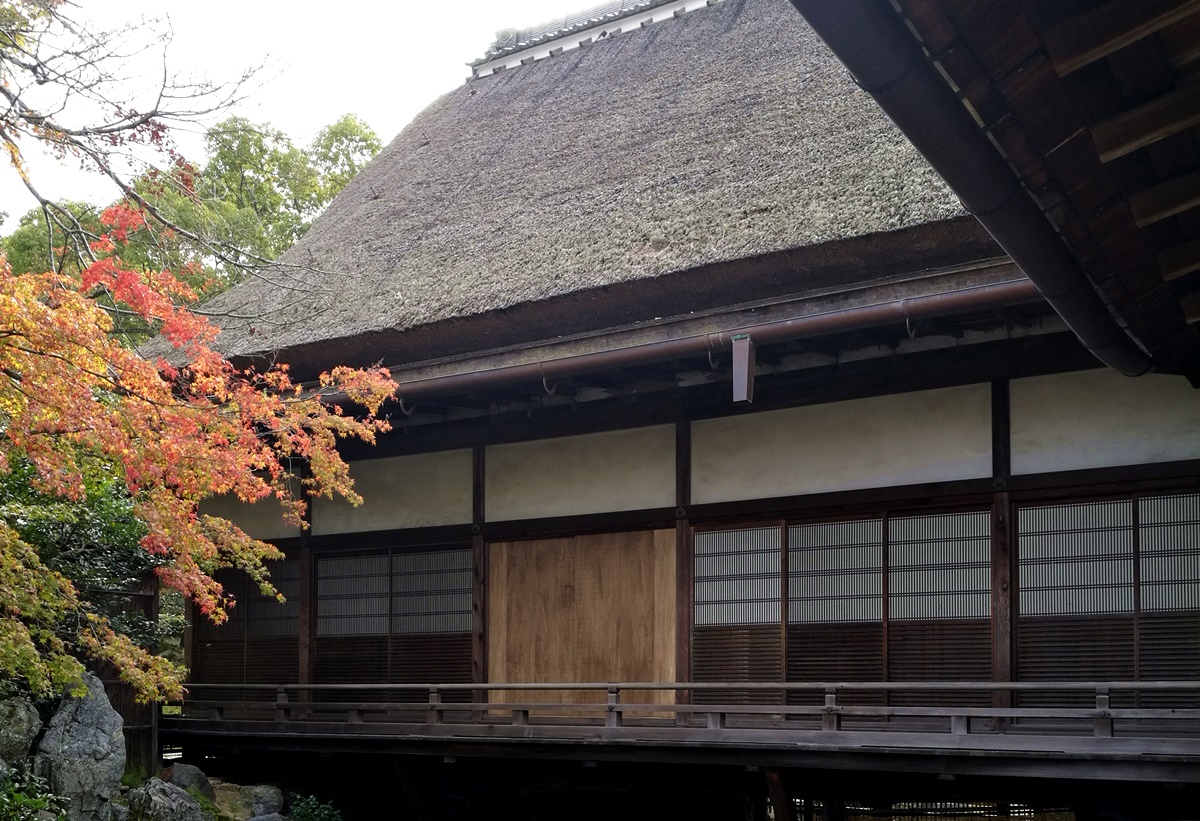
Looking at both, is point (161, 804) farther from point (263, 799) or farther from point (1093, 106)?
point (1093, 106)

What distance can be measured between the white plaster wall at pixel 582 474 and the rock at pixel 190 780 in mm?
3207

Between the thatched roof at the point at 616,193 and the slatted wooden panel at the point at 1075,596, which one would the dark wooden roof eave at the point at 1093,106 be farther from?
the thatched roof at the point at 616,193

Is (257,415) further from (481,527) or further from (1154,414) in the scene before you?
(1154,414)

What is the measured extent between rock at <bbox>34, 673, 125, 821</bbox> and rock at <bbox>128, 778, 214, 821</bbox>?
0.19 m

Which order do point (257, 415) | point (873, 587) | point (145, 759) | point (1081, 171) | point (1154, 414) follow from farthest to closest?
point (145, 759)
point (257, 415)
point (873, 587)
point (1154, 414)
point (1081, 171)

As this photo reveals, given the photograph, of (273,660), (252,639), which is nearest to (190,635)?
(252,639)

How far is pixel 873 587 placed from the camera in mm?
8609

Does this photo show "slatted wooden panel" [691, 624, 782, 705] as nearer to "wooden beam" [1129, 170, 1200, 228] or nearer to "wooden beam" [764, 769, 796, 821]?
"wooden beam" [764, 769, 796, 821]

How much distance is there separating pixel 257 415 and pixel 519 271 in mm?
2381

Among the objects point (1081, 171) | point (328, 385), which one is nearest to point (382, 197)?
point (328, 385)

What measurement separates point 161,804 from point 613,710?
3.45 m

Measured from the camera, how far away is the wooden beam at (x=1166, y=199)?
4203mm

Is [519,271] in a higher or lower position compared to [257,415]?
higher

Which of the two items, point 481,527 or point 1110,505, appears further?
point 481,527
